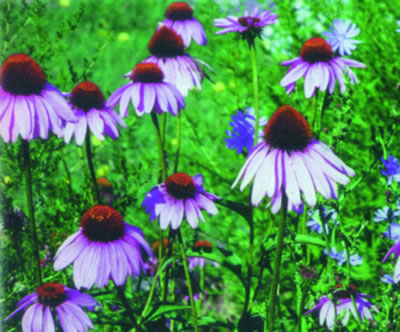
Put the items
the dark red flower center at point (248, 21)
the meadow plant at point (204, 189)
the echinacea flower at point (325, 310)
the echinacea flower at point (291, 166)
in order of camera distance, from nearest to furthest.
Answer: the echinacea flower at point (291, 166)
the meadow plant at point (204, 189)
the echinacea flower at point (325, 310)
the dark red flower center at point (248, 21)

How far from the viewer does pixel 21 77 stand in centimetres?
90

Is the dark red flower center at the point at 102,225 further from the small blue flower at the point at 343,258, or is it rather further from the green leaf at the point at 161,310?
the small blue flower at the point at 343,258

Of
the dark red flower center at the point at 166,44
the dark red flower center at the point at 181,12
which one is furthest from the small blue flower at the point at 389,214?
the dark red flower center at the point at 181,12

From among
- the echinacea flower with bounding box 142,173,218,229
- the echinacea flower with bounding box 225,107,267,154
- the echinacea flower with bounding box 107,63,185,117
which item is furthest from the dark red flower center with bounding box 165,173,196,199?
the echinacea flower with bounding box 225,107,267,154

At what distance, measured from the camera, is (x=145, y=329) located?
1.10m

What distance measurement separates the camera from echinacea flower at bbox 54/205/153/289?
2.86ft

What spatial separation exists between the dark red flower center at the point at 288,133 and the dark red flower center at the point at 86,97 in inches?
16.9

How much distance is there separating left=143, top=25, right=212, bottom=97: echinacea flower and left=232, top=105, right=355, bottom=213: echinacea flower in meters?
0.42

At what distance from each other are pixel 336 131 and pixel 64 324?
547 mm

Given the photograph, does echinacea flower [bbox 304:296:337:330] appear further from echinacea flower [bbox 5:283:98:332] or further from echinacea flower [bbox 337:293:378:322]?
echinacea flower [bbox 5:283:98:332]

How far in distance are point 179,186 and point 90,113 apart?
23 cm

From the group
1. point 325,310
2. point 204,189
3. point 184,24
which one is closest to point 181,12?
point 184,24

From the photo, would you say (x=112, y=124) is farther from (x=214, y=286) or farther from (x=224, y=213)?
(x=214, y=286)

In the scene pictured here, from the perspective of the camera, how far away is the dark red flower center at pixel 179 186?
1.10m
